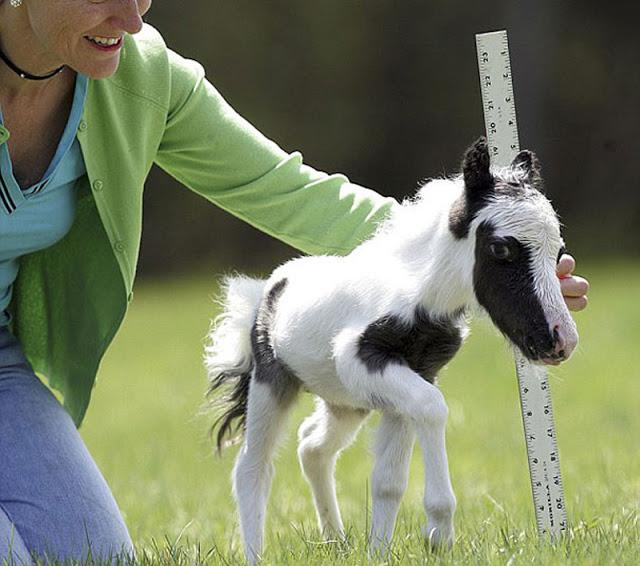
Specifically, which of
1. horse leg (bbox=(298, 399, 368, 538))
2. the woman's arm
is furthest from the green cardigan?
horse leg (bbox=(298, 399, 368, 538))

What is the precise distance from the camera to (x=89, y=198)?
3.70 meters

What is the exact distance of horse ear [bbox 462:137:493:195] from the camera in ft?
9.16

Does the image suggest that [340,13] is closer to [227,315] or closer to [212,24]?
[212,24]

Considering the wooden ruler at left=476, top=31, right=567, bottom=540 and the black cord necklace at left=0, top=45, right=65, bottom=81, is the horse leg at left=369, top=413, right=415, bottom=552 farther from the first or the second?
the black cord necklace at left=0, top=45, right=65, bottom=81

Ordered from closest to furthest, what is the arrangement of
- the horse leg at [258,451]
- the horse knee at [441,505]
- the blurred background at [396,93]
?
the horse knee at [441,505], the horse leg at [258,451], the blurred background at [396,93]

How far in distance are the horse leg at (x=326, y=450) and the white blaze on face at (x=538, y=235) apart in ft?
2.56

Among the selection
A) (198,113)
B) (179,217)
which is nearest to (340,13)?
(179,217)

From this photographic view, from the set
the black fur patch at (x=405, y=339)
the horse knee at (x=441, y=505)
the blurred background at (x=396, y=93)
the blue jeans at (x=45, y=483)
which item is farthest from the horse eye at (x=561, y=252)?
the blurred background at (x=396, y=93)

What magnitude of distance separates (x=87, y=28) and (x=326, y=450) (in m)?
1.20

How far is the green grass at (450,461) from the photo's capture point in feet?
10.1

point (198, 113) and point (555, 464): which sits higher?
point (198, 113)

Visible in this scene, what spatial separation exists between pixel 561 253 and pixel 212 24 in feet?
45.8

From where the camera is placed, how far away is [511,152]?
3.24 m

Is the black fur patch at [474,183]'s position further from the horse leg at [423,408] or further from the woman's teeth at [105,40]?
the woman's teeth at [105,40]
